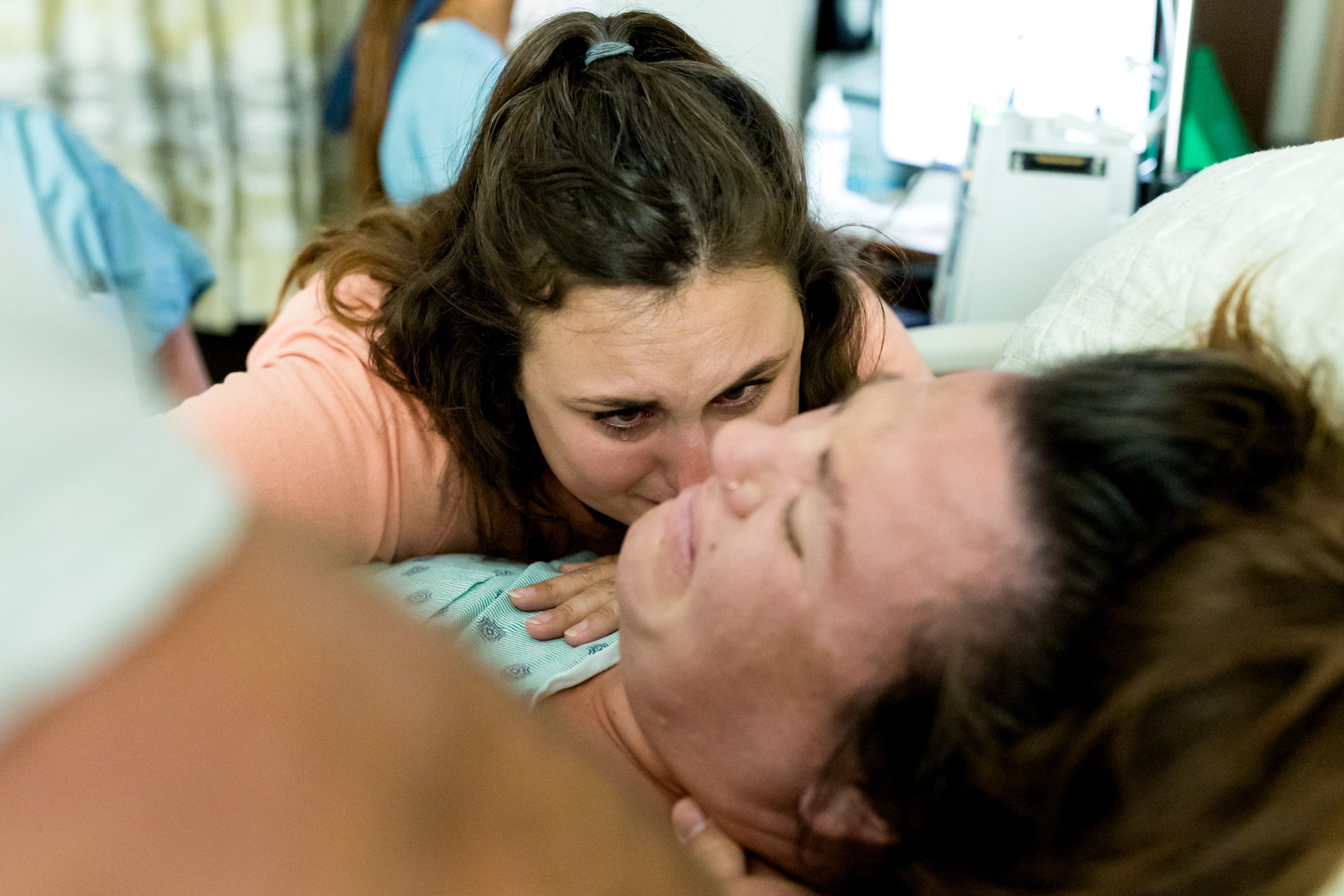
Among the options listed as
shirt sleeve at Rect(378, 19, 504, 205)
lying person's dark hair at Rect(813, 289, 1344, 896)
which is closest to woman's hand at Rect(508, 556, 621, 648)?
lying person's dark hair at Rect(813, 289, 1344, 896)

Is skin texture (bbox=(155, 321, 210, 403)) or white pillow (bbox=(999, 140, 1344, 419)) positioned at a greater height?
white pillow (bbox=(999, 140, 1344, 419))

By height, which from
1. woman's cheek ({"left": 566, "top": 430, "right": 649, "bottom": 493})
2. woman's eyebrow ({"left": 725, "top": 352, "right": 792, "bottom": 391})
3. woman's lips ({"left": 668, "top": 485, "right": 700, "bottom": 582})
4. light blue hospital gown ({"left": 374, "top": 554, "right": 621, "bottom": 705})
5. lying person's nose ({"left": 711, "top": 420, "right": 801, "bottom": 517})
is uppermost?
lying person's nose ({"left": 711, "top": 420, "right": 801, "bottom": 517})

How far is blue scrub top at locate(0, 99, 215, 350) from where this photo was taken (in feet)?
6.05

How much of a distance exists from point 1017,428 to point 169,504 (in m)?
0.67

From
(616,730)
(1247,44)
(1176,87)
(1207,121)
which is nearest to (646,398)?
(616,730)

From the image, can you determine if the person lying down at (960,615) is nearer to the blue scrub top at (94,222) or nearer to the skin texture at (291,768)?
the skin texture at (291,768)

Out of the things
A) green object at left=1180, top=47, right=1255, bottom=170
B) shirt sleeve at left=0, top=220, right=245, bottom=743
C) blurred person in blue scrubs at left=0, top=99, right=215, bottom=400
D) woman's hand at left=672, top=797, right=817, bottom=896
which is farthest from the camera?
green object at left=1180, top=47, right=1255, bottom=170

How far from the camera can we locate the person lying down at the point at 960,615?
28.4 inches

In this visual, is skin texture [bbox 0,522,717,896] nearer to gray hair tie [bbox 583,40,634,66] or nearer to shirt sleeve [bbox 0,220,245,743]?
shirt sleeve [bbox 0,220,245,743]

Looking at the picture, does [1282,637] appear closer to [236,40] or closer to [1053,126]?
[1053,126]

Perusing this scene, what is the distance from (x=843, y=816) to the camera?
855mm

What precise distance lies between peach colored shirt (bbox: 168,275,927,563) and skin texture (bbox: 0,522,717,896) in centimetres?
88

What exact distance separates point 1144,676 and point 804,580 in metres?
0.25

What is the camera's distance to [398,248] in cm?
157
